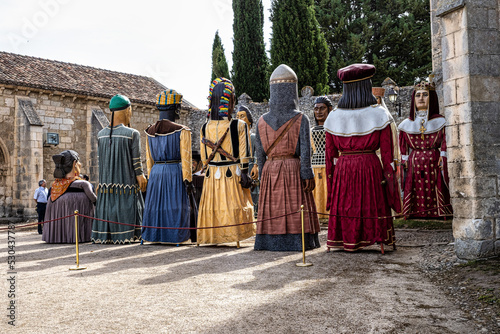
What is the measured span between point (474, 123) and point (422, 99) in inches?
133

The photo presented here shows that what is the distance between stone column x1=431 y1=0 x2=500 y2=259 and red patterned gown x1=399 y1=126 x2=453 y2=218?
2770mm

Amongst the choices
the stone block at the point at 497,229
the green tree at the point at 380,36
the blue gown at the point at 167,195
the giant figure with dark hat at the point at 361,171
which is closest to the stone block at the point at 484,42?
the giant figure with dark hat at the point at 361,171

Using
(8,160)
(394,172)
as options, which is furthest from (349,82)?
(8,160)

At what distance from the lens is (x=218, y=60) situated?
29547 mm

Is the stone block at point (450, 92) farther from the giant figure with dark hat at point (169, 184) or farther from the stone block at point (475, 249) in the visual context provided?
the giant figure with dark hat at point (169, 184)

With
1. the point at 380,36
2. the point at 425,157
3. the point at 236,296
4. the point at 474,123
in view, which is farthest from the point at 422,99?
the point at 380,36

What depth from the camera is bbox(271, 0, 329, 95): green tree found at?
2481 cm

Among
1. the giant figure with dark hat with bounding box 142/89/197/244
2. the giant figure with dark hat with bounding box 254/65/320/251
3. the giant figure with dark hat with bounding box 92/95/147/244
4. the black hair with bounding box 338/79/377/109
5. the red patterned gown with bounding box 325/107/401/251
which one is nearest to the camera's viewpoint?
the red patterned gown with bounding box 325/107/401/251

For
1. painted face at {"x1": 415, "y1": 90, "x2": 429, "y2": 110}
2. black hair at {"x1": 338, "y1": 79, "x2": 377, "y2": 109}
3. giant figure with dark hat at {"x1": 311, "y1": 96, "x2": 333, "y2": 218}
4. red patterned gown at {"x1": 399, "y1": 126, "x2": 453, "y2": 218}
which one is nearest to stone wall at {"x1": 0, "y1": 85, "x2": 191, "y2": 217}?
giant figure with dark hat at {"x1": 311, "y1": 96, "x2": 333, "y2": 218}

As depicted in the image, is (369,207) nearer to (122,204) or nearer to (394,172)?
(394,172)

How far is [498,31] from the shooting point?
511 centimetres

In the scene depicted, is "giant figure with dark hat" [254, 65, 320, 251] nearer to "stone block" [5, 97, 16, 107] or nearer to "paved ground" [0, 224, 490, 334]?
"paved ground" [0, 224, 490, 334]

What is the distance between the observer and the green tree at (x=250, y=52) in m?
26.7

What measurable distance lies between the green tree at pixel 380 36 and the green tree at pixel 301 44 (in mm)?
1872
